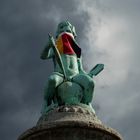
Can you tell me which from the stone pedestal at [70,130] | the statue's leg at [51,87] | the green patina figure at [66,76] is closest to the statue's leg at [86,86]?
the green patina figure at [66,76]

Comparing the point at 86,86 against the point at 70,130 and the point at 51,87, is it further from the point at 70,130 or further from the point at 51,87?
the point at 70,130

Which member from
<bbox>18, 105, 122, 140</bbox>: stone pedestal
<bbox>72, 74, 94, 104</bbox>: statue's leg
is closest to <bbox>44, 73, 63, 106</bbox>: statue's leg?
<bbox>72, 74, 94, 104</bbox>: statue's leg

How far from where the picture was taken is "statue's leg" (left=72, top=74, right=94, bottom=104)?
13.9 meters

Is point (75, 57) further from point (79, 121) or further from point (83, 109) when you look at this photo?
point (79, 121)

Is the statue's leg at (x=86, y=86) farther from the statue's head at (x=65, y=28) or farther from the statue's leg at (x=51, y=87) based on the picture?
the statue's head at (x=65, y=28)

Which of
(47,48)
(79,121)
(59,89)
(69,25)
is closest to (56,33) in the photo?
(69,25)

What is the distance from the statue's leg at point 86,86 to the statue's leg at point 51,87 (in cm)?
59

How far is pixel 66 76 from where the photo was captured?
14.3m

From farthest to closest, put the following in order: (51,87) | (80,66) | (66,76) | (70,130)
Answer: (80,66), (66,76), (51,87), (70,130)

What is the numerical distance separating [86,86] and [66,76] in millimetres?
793

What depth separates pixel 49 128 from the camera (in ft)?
39.9

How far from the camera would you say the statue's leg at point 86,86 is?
13.9 metres

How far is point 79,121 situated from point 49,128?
0.79 metres

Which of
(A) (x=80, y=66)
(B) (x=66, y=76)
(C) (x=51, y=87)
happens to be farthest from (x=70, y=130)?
(A) (x=80, y=66)
